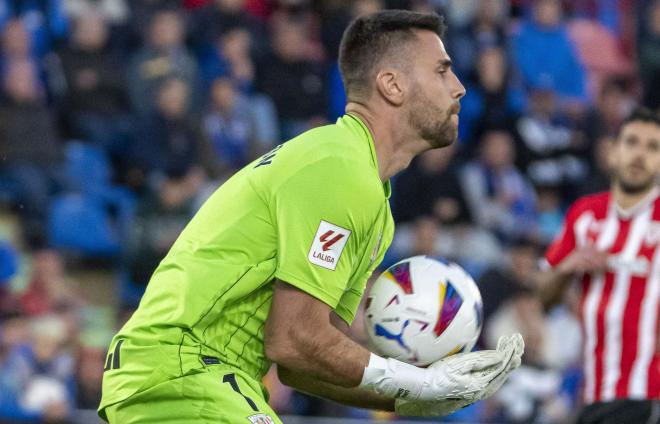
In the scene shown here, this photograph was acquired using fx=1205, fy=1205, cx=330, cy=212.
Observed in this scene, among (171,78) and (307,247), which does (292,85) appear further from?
(307,247)

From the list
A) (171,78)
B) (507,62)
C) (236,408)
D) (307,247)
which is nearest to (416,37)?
(307,247)

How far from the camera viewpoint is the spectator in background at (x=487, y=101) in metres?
11.9

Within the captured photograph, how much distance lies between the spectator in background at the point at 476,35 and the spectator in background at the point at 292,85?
1565mm

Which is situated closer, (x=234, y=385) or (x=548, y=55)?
(x=234, y=385)

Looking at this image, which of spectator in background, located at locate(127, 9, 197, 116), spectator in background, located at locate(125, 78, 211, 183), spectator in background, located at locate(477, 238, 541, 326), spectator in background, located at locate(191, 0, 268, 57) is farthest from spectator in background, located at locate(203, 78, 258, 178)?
spectator in background, located at locate(477, 238, 541, 326)

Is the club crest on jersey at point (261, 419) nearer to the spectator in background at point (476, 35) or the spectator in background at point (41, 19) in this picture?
the spectator in background at point (41, 19)

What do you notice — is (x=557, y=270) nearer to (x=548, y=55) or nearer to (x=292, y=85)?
(x=292, y=85)

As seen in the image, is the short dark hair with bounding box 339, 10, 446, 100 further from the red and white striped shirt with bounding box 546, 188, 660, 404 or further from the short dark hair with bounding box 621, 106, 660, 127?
the short dark hair with bounding box 621, 106, 660, 127

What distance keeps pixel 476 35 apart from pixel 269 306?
885cm

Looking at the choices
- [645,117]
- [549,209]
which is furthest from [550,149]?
[645,117]

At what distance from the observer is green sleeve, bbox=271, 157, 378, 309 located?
157 inches

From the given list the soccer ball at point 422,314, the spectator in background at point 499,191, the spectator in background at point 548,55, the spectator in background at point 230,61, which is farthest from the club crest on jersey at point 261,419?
the spectator in background at point 548,55

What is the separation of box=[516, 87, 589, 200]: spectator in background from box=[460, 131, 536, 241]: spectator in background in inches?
8.3

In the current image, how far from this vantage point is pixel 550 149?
1195 cm
